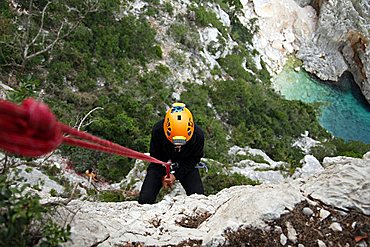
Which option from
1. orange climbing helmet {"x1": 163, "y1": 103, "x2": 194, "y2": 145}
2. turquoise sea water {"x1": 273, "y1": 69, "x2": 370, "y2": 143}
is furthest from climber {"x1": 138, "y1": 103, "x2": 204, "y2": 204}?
turquoise sea water {"x1": 273, "y1": 69, "x2": 370, "y2": 143}

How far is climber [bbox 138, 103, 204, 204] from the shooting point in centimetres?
551

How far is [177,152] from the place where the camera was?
587 centimetres

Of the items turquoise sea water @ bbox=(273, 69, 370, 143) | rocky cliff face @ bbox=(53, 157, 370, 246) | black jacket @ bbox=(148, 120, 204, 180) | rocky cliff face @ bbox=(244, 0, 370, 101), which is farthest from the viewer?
rocky cliff face @ bbox=(244, 0, 370, 101)

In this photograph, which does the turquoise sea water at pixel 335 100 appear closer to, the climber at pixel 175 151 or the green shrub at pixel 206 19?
the green shrub at pixel 206 19

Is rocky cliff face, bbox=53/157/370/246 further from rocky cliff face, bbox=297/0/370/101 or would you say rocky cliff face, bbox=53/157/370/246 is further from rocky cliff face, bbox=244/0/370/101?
rocky cliff face, bbox=297/0/370/101

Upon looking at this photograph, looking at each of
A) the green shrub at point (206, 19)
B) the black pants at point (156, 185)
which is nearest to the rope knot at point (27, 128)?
the black pants at point (156, 185)

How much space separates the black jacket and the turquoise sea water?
19.0 metres

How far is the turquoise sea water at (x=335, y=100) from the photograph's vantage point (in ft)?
78.1

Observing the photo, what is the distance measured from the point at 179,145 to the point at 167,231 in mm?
1506

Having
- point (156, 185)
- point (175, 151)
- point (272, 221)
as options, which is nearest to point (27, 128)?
point (272, 221)

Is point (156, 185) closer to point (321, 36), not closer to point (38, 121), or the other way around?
point (38, 121)

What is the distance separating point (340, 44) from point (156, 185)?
26.4 meters

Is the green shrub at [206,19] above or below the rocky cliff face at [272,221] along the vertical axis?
above

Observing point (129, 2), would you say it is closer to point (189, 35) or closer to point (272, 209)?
point (189, 35)
